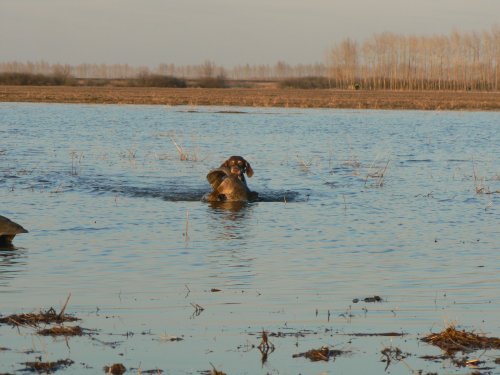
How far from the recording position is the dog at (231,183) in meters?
20.7

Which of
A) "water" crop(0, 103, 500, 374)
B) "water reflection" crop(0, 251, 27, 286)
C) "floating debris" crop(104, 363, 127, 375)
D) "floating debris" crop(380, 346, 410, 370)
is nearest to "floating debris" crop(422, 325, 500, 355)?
"water" crop(0, 103, 500, 374)

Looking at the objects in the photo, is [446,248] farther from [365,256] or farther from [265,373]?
[265,373]

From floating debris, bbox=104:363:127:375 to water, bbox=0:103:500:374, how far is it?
0.07 m

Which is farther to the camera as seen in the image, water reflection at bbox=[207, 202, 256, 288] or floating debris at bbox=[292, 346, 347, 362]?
water reflection at bbox=[207, 202, 256, 288]

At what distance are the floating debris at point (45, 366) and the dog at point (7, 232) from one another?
6.63 meters

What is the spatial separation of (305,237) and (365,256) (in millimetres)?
2060

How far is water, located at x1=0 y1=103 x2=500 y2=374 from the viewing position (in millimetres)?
8352

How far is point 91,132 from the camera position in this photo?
4228cm

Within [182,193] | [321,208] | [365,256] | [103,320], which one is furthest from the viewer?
[182,193]

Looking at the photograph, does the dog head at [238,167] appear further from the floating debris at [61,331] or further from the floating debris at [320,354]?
the floating debris at [320,354]

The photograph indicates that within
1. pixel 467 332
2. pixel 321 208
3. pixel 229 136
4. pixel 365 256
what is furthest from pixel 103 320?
pixel 229 136

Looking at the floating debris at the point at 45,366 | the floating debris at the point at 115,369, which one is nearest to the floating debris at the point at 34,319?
the floating debris at the point at 45,366

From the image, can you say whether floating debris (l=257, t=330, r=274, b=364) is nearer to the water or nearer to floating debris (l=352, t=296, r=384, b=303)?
the water

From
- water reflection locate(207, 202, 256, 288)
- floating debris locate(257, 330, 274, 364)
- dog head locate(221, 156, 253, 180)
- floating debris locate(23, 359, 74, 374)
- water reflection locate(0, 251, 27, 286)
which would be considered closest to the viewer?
floating debris locate(23, 359, 74, 374)
